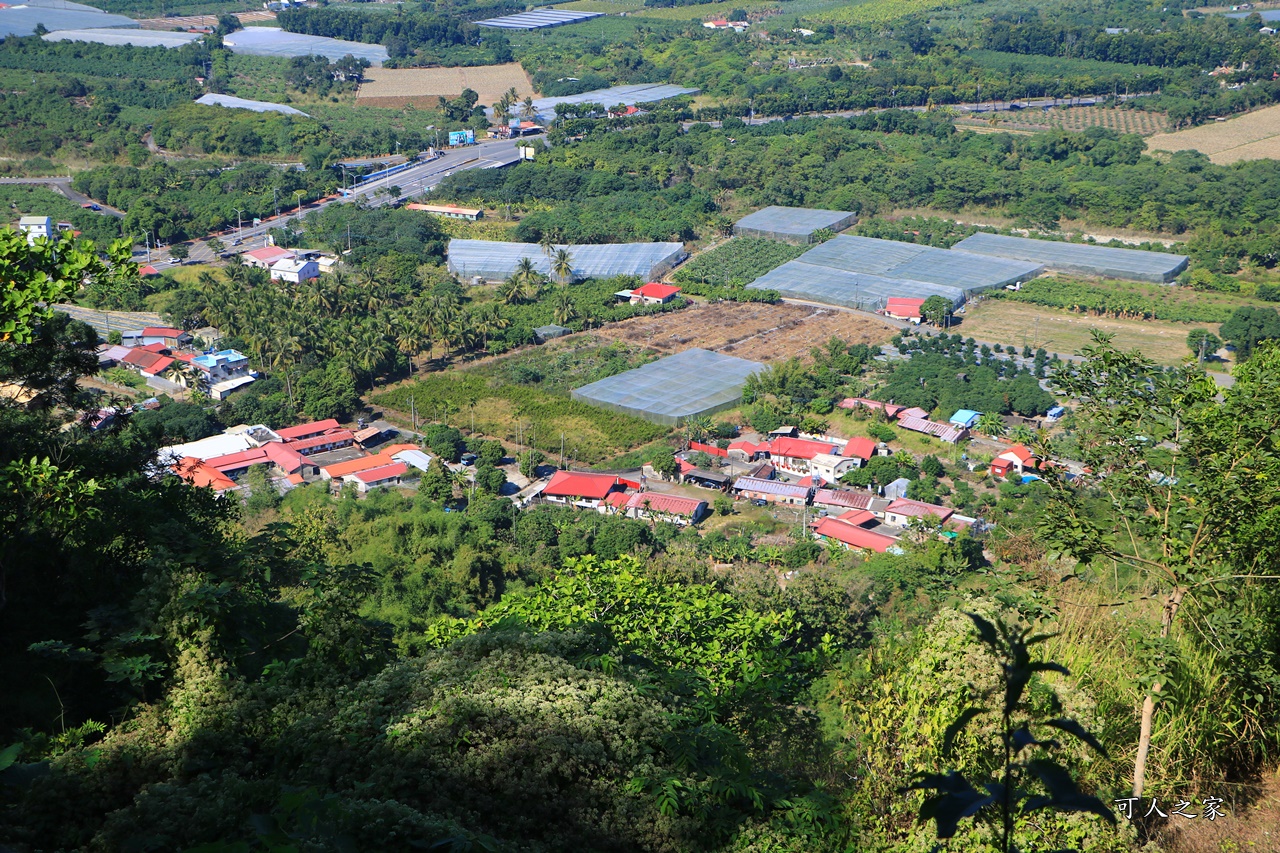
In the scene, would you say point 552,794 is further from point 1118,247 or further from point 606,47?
point 606,47

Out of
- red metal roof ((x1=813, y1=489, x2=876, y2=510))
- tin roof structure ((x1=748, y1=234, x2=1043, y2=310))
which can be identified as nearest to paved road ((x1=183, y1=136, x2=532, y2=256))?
tin roof structure ((x1=748, y1=234, x2=1043, y2=310))

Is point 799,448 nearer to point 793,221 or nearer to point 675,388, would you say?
point 675,388

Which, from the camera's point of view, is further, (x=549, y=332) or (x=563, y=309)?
(x=563, y=309)

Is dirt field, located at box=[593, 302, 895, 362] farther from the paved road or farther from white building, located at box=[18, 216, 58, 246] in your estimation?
white building, located at box=[18, 216, 58, 246]

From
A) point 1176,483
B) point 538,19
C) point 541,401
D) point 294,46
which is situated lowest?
point 541,401

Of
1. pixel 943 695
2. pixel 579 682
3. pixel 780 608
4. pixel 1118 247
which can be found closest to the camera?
pixel 943 695

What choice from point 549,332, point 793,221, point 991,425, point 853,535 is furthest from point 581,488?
point 793,221

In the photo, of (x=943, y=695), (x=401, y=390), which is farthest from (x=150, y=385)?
(x=943, y=695)
